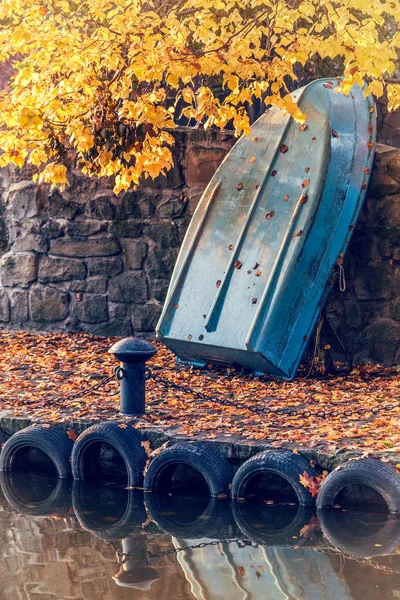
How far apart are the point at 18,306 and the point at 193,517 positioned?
14.1 feet

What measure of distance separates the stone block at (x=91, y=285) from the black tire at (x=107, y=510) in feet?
9.98

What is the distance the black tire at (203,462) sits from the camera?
5176 mm

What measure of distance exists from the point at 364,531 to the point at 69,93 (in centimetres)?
416

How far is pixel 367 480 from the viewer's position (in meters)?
4.80

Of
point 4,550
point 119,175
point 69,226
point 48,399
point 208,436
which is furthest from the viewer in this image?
point 69,226

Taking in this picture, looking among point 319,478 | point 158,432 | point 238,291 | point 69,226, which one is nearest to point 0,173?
point 69,226

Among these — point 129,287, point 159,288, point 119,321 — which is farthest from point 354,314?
point 119,321

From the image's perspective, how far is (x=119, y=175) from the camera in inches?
305

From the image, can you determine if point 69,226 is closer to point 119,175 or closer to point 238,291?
point 119,175

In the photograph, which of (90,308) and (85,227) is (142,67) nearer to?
(85,227)

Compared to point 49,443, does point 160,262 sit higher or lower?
higher

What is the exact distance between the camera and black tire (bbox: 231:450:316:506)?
16.3 ft

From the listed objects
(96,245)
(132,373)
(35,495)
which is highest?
(96,245)

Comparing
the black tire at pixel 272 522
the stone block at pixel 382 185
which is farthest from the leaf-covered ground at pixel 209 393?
the stone block at pixel 382 185
